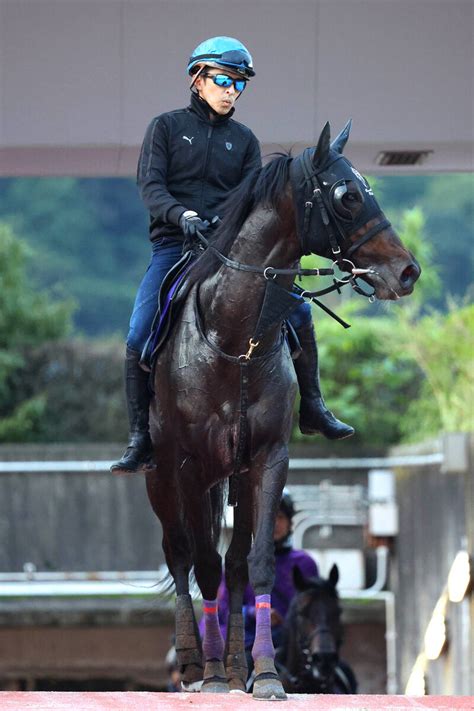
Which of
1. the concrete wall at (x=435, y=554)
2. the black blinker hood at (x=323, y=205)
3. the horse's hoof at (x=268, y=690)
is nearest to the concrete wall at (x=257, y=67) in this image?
the black blinker hood at (x=323, y=205)

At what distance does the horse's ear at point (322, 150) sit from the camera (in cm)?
613

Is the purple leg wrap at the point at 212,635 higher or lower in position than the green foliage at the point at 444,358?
lower

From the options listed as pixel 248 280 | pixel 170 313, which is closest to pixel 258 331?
pixel 248 280

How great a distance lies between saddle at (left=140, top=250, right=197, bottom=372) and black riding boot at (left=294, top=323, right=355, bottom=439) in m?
0.58

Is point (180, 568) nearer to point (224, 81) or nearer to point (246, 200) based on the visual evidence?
point (246, 200)

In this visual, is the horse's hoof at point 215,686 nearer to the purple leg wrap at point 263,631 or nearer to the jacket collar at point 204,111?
the purple leg wrap at point 263,631

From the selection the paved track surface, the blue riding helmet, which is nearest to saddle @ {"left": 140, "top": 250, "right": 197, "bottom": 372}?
the blue riding helmet

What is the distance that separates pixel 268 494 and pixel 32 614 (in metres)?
9.12

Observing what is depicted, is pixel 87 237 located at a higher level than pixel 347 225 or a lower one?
higher

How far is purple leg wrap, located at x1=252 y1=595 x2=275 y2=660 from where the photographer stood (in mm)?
6176

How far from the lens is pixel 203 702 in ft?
19.1

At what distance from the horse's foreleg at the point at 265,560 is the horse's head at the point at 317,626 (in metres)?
3.08

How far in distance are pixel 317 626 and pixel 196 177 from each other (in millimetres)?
3382

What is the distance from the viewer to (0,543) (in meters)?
17.0
